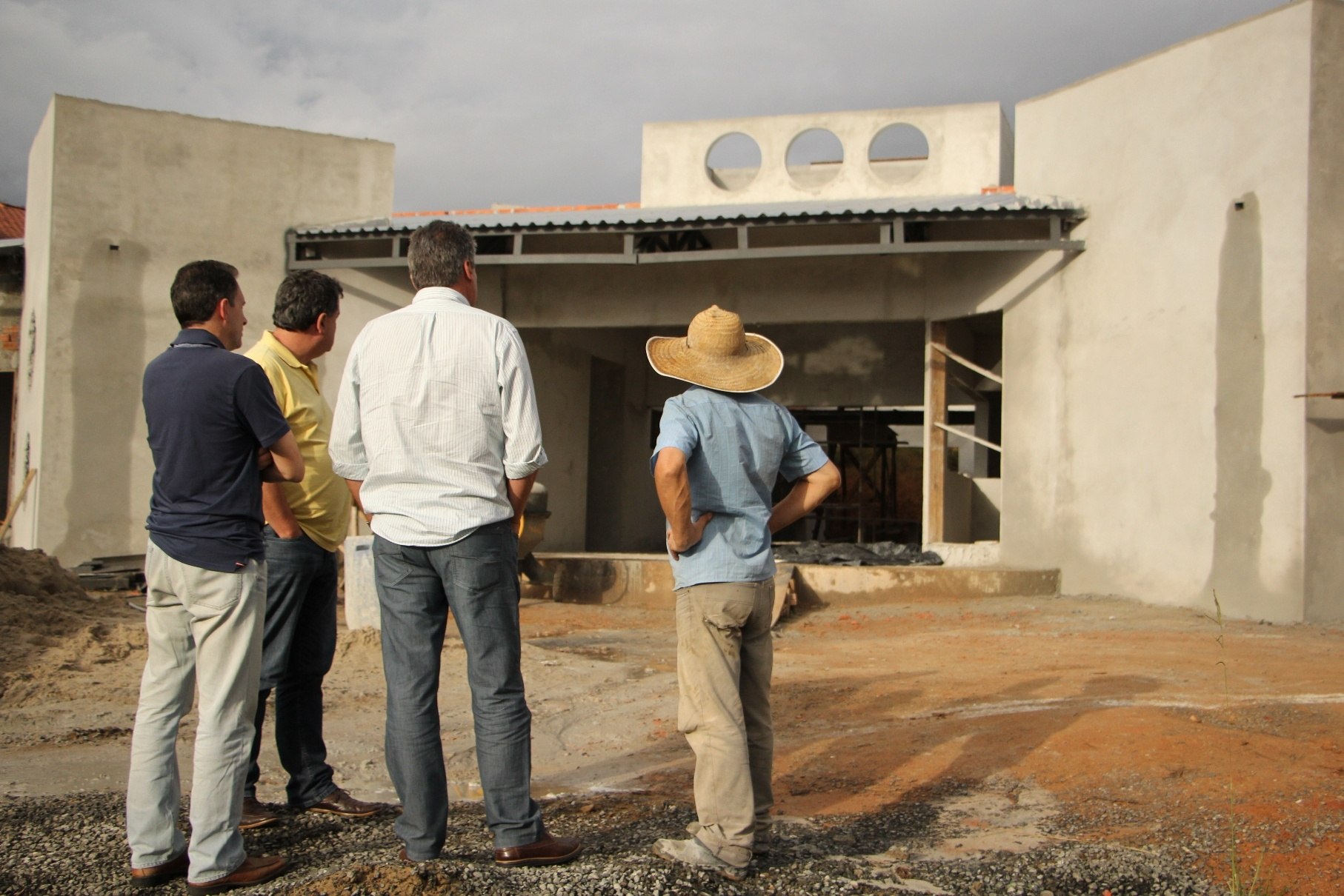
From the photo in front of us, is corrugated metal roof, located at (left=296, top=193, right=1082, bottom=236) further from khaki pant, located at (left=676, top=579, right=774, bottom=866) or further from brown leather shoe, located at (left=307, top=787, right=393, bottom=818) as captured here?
brown leather shoe, located at (left=307, top=787, right=393, bottom=818)

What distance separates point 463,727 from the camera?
570cm

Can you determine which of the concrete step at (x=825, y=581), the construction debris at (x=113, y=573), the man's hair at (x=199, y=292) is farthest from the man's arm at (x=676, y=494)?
the construction debris at (x=113, y=573)

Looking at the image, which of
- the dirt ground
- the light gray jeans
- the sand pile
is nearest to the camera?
the light gray jeans

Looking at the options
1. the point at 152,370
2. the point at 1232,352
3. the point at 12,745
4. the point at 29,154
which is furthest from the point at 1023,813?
the point at 29,154

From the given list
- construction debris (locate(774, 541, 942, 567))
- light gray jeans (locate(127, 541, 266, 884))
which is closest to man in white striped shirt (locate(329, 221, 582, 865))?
light gray jeans (locate(127, 541, 266, 884))

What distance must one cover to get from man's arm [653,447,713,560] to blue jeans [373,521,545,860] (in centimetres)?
46

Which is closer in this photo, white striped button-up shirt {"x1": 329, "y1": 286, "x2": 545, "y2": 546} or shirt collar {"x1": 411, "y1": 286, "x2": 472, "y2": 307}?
white striped button-up shirt {"x1": 329, "y1": 286, "x2": 545, "y2": 546}

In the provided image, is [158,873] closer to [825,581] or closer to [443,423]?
[443,423]

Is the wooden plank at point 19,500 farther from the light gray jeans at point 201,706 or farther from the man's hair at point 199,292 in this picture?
the light gray jeans at point 201,706

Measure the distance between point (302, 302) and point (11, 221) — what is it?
1888cm

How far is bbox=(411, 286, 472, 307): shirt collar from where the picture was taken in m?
3.23

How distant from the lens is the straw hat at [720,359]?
3443 millimetres

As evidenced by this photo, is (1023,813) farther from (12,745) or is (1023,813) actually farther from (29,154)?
(29,154)

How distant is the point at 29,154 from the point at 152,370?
12463 mm
